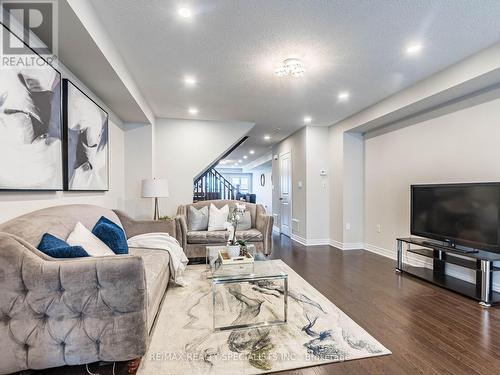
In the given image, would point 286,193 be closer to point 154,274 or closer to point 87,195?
point 87,195

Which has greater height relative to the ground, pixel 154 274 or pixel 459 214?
pixel 459 214

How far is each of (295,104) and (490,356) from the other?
3.52 m

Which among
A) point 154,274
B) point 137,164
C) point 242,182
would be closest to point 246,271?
point 154,274

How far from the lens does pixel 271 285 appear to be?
9.75 feet

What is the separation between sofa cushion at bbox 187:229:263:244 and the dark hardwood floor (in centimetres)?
76

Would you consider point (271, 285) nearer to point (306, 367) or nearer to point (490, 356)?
point (306, 367)

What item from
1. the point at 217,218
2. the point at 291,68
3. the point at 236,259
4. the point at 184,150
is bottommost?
the point at 236,259

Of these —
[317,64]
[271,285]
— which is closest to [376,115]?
[317,64]

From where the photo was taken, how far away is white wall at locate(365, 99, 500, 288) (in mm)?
2854

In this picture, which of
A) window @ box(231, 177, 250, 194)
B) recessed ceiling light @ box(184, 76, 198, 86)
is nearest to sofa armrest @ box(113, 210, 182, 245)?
recessed ceiling light @ box(184, 76, 198, 86)

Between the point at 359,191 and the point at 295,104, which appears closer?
the point at 295,104

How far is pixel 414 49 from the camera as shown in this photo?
8.11 feet

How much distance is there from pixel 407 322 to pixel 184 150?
4.26 m

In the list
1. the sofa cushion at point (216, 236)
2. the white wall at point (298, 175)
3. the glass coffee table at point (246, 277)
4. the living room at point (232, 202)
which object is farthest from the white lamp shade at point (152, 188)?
the white wall at point (298, 175)
